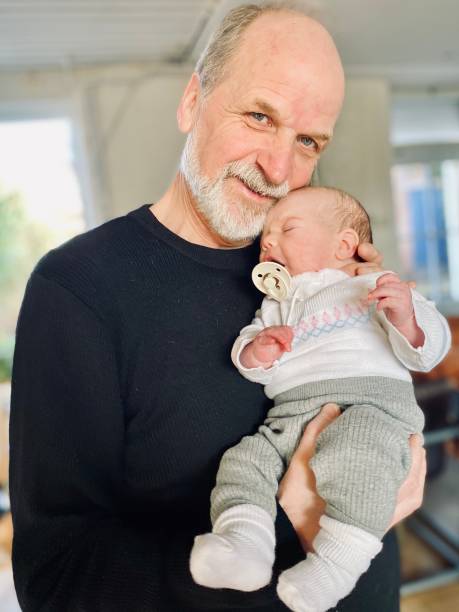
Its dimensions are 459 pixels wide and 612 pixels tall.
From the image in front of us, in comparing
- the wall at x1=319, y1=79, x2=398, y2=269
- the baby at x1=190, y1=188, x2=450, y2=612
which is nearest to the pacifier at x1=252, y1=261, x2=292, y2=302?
the baby at x1=190, y1=188, x2=450, y2=612

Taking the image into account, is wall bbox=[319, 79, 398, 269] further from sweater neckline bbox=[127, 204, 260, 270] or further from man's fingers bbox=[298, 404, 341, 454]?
man's fingers bbox=[298, 404, 341, 454]

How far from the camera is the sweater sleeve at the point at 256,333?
68 centimetres

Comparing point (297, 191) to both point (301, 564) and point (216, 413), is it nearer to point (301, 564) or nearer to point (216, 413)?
point (216, 413)

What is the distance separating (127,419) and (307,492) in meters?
0.26

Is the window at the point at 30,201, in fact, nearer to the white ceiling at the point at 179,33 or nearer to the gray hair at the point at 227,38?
the white ceiling at the point at 179,33

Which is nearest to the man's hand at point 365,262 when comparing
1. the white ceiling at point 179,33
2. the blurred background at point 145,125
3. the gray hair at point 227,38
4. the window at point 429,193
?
the gray hair at point 227,38

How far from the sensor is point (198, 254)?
0.76 meters

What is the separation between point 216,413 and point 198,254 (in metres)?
0.23

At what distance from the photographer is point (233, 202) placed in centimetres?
75

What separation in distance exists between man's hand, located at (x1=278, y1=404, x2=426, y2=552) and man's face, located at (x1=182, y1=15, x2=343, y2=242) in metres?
0.32

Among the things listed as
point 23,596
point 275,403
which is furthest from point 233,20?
point 23,596

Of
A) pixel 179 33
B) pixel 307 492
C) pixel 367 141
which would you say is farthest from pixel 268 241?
pixel 179 33

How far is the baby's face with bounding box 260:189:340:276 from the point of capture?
0.77 meters

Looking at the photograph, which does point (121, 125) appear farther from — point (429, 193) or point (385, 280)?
point (385, 280)
